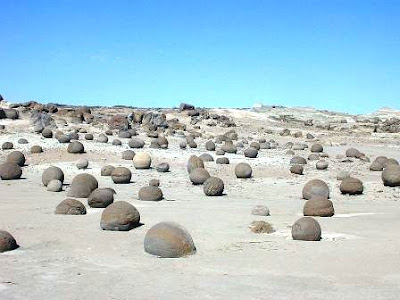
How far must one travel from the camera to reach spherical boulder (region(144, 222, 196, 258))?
27.1 feet

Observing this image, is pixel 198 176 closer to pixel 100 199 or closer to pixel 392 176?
pixel 100 199

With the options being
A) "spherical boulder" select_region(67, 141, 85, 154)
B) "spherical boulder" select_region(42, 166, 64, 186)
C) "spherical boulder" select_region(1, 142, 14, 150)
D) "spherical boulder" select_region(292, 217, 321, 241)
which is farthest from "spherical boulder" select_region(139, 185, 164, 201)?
"spherical boulder" select_region(1, 142, 14, 150)

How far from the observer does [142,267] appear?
762 centimetres

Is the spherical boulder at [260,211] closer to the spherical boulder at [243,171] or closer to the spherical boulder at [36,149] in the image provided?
the spherical boulder at [243,171]

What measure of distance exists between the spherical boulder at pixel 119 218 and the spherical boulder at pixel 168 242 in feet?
5.08

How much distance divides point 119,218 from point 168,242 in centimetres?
192

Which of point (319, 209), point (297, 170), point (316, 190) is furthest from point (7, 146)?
point (319, 209)

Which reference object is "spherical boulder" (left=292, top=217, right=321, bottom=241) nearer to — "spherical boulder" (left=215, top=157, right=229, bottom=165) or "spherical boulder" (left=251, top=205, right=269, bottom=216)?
"spherical boulder" (left=251, top=205, right=269, bottom=216)

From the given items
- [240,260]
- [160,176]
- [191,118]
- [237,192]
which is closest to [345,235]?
[240,260]

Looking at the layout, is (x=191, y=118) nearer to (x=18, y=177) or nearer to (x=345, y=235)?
(x=18, y=177)

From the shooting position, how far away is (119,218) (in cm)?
994

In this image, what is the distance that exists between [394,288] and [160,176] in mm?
11970

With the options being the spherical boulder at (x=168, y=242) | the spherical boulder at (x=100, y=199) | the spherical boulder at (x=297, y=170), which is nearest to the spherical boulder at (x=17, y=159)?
the spherical boulder at (x=100, y=199)

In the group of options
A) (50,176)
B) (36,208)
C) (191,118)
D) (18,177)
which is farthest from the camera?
(191,118)
